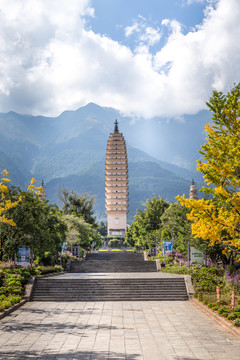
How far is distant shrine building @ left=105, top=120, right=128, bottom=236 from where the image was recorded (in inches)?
3145

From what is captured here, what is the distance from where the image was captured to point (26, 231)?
2070cm

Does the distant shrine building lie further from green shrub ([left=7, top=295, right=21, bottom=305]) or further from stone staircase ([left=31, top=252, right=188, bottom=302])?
green shrub ([left=7, top=295, right=21, bottom=305])

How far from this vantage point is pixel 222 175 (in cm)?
1114

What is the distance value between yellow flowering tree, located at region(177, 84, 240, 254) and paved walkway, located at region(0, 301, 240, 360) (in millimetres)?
2835

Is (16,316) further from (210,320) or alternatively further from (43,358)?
(210,320)

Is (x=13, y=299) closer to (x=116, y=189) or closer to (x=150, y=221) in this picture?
(x=150, y=221)

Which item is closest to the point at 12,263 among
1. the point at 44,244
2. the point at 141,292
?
the point at 44,244

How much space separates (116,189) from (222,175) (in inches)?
2768

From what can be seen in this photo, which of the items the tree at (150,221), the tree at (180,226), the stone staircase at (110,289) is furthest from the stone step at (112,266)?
the stone staircase at (110,289)

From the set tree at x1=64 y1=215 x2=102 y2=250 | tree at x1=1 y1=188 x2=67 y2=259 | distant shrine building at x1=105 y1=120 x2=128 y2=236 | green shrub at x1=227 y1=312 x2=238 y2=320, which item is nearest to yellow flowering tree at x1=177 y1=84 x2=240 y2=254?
green shrub at x1=227 y1=312 x2=238 y2=320

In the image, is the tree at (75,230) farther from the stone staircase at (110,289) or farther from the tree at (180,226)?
the stone staircase at (110,289)

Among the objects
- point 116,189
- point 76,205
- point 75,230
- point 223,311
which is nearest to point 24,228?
point 223,311

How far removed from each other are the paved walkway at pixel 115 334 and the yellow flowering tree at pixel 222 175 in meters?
2.83

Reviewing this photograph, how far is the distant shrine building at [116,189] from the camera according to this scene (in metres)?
79.9
